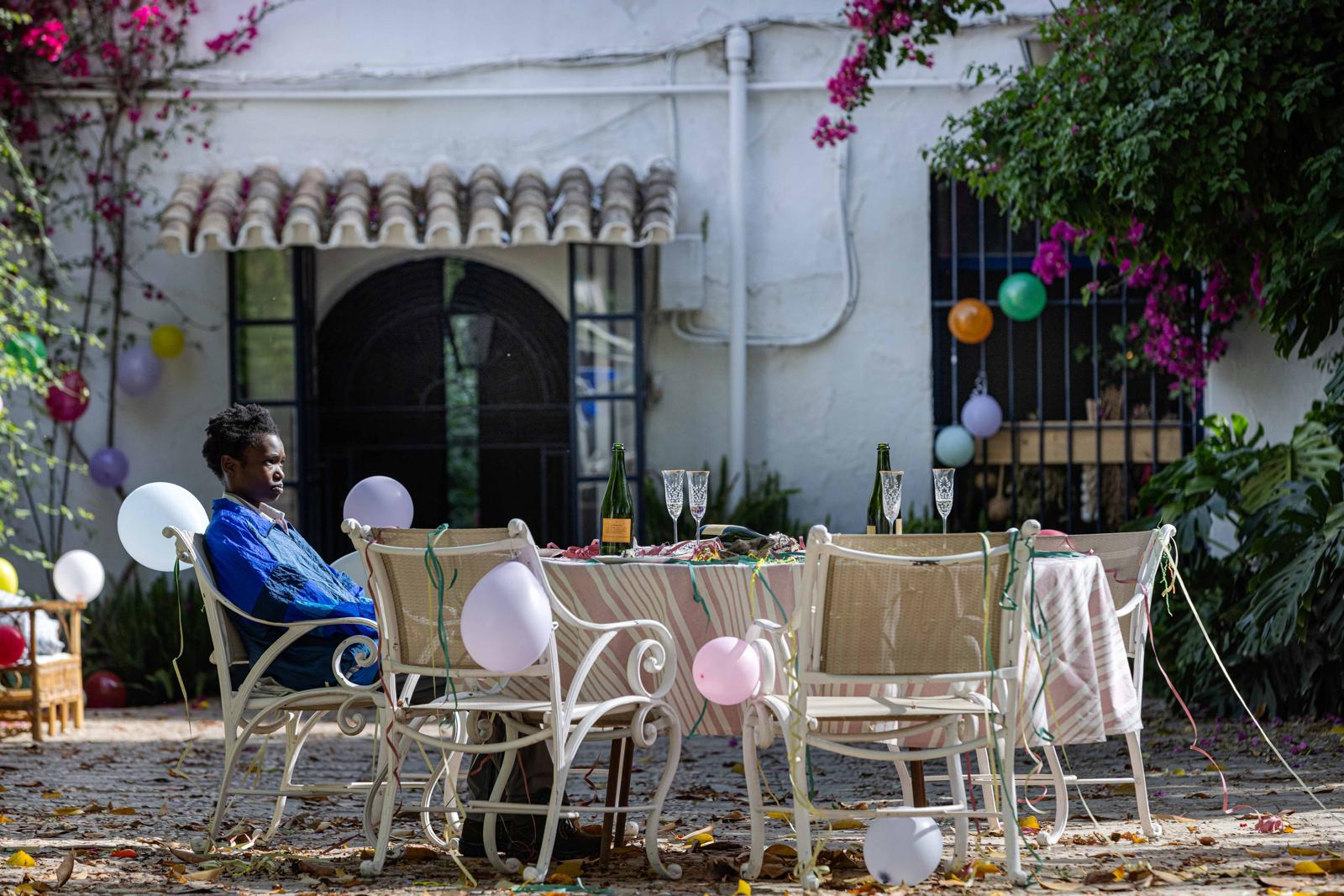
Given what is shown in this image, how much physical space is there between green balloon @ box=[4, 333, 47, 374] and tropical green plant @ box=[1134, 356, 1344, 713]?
504 cm

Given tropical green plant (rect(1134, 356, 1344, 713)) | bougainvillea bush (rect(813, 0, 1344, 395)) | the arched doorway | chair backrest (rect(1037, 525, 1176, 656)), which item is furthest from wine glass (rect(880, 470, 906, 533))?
the arched doorway

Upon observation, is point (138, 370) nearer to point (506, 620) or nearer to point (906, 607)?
point (506, 620)

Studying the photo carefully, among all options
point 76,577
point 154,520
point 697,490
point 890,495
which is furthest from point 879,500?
point 76,577

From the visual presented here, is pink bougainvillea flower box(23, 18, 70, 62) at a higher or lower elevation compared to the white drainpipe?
higher

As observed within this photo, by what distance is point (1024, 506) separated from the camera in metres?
8.41

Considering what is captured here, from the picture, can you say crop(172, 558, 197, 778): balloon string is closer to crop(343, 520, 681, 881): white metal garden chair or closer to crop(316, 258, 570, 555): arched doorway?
crop(343, 520, 681, 881): white metal garden chair

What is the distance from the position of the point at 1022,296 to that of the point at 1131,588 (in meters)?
4.29

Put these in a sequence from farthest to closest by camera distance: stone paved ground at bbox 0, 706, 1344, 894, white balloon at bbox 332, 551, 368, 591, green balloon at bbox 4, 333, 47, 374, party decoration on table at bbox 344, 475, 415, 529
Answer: green balloon at bbox 4, 333, 47, 374 → white balloon at bbox 332, 551, 368, 591 → party decoration on table at bbox 344, 475, 415, 529 → stone paved ground at bbox 0, 706, 1344, 894

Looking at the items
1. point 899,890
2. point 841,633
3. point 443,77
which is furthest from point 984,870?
point 443,77

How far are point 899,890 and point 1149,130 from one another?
3.17 m

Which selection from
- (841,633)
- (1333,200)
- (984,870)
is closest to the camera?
(841,633)

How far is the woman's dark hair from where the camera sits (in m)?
3.98

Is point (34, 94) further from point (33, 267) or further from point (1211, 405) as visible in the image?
point (1211, 405)

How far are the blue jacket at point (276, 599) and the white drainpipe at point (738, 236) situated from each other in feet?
14.9
